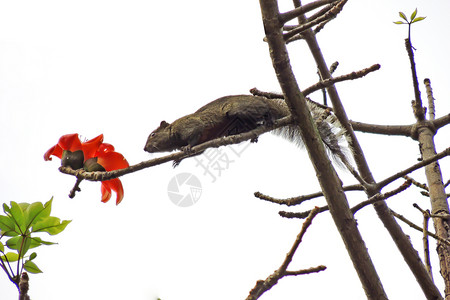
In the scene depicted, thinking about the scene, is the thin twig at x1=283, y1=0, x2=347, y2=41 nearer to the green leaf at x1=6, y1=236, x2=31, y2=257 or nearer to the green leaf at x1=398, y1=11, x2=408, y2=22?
the green leaf at x1=398, y1=11, x2=408, y2=22

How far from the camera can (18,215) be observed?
126 centimetres

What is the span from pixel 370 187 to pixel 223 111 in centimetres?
121

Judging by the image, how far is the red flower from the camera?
1.67m

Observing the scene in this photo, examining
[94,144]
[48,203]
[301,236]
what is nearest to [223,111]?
[94,144]

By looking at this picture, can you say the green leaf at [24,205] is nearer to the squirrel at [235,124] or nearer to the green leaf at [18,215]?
the green leaf at [18,215]

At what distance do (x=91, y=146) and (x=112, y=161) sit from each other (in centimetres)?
11

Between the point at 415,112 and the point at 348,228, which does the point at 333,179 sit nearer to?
the point at 348,228

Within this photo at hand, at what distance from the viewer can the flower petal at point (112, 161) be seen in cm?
167

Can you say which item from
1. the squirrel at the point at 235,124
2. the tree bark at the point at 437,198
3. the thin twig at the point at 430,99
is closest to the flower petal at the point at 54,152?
the squirrel at the point at 235,124

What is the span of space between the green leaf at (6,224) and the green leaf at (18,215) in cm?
1

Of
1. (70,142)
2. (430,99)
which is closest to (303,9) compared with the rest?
(70,142)

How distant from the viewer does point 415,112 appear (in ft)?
9.72

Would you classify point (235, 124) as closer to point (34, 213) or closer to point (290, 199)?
point (290, 199)

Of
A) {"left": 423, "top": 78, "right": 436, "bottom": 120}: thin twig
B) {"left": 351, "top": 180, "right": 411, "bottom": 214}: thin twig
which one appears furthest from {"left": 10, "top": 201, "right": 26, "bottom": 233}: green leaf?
{"left": 423, "top": 78, "right": 436, "bottom": 120}: thin twig
